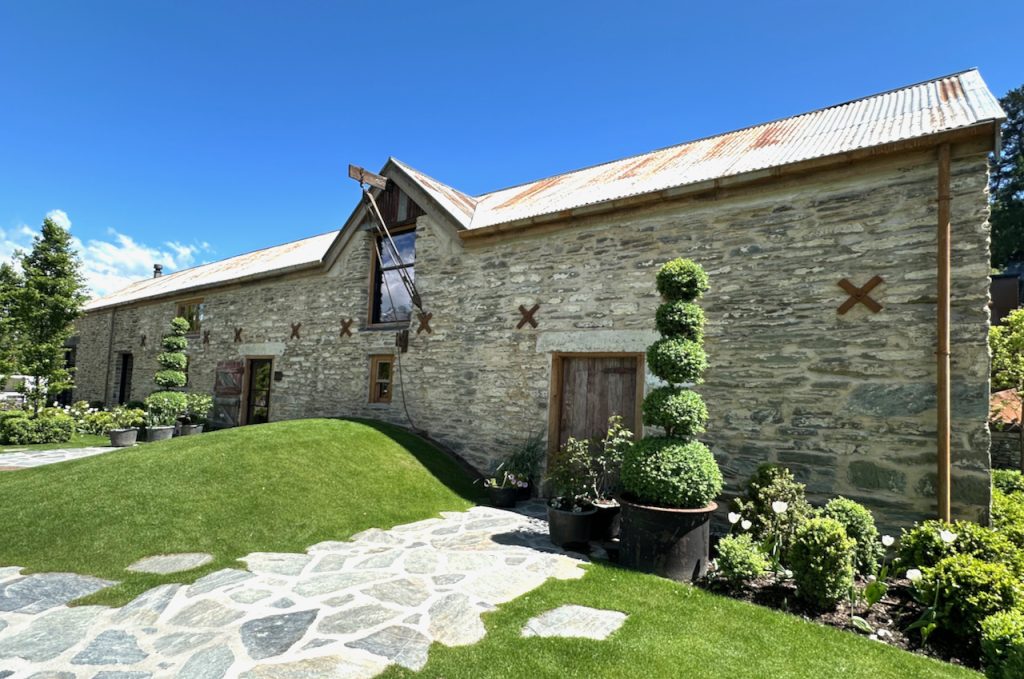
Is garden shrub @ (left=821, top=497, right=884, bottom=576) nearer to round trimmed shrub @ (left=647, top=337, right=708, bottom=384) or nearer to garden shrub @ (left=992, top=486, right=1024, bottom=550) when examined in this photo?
garden shrub @ (left=992, top=486, right=1024, bottom=550)

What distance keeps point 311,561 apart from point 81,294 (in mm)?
15664

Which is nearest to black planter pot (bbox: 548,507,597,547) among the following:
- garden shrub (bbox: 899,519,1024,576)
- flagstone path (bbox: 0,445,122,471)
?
garden shrub (bbox: 899,519,1024,576)

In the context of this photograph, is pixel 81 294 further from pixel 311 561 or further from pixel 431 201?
pixel 311 561

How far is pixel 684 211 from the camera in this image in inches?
271

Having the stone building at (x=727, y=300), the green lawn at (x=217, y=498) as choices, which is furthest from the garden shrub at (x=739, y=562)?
the green lawn at (x=217, y=498)

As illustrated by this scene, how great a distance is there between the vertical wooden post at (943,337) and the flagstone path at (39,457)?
1242 centimetres

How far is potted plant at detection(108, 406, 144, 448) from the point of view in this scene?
39.0ft

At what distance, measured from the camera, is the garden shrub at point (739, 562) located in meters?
4.34

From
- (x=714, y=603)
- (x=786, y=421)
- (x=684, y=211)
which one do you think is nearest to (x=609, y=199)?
(x=684, y=211)

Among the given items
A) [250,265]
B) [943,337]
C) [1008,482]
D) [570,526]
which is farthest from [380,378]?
[1008,482]

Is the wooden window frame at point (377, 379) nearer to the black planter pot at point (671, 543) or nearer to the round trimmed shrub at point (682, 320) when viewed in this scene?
the round trimmed shrub at point (682, 320)

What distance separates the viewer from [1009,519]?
4.83 meters

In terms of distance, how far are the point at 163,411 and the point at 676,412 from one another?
534 inches

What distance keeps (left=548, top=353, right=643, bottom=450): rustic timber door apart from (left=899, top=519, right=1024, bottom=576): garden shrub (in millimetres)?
3317
